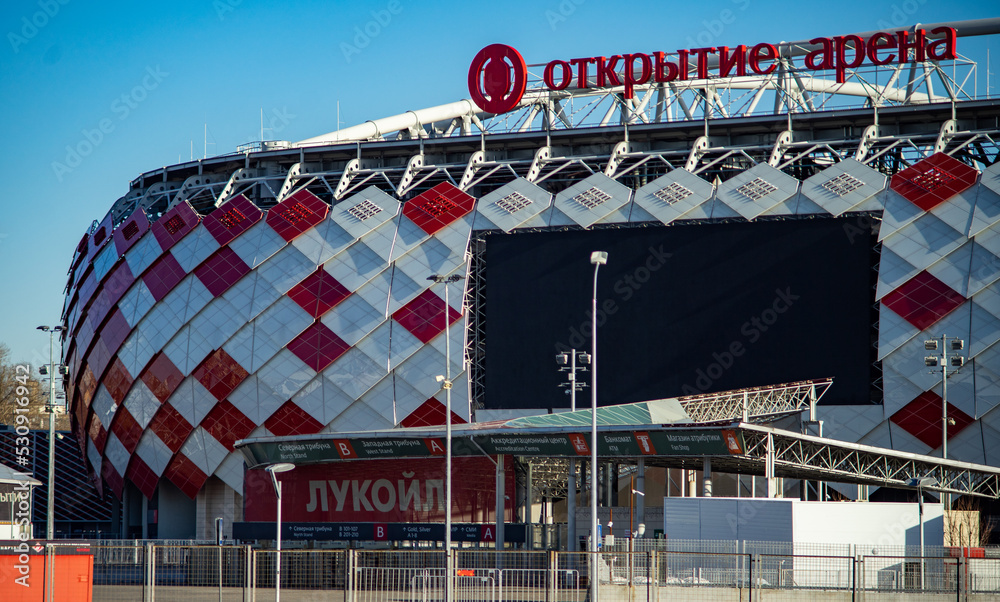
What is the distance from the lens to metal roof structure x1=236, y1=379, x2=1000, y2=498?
38.5 metres

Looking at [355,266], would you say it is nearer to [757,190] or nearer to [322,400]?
[322,400]

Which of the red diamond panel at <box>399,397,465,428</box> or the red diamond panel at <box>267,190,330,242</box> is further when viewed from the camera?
the red diamond panel at <box>267,190,330,242</box>

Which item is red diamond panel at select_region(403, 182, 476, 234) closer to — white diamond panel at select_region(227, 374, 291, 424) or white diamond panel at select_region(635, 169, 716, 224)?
white diamond panel at select_region(635, 169, 716, 224)

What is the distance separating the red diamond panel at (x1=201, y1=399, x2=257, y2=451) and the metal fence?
1060 inches

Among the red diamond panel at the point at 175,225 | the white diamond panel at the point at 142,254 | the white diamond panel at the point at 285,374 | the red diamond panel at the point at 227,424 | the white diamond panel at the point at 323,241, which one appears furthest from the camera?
the white diamond panel at the point at 142,254

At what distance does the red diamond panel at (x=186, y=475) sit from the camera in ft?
205

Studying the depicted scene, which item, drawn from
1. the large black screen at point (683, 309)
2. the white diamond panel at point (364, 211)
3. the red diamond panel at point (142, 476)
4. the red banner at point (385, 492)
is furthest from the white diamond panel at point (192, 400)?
the large black screen at point (683, 309)

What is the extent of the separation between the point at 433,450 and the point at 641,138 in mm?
26766

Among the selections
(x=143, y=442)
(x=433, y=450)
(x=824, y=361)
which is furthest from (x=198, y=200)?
(x=824, y=361)

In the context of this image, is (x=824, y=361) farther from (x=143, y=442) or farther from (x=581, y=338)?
(x=143, y=442)

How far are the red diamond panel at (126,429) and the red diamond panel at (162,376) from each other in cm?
247

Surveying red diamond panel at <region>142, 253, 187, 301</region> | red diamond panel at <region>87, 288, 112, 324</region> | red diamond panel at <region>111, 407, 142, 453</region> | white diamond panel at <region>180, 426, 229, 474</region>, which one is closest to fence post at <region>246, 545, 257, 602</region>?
white diamond panel at <region>180, 426, 229, 474</region>

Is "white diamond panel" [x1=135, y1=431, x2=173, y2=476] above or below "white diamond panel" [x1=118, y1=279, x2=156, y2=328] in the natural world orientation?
below

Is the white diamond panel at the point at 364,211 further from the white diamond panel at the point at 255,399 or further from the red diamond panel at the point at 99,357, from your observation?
the red diamond panel at the point at 99,357
